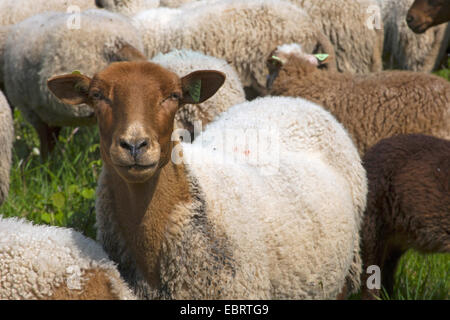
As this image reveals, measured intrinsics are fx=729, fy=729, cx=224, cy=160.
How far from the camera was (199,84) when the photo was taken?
3264 mm

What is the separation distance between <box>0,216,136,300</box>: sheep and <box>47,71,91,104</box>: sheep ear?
Result: 0.62 meters

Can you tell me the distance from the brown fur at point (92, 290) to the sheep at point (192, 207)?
0.13 metres

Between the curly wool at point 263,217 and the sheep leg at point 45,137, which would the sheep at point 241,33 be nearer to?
the sheep leg at point 45,137

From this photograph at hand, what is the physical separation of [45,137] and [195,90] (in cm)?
322

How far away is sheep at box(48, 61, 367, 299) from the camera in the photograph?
302cm

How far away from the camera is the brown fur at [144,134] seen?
115 inches

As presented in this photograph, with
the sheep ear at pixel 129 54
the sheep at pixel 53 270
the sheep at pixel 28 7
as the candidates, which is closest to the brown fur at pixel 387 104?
the sheep ear at pixel 129 54

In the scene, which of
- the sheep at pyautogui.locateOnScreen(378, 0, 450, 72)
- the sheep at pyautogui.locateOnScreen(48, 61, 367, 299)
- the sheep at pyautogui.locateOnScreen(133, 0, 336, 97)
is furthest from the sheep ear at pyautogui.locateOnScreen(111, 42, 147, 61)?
the sheep at pyautogui.locateOnScreen(378, 0, 450, 72)

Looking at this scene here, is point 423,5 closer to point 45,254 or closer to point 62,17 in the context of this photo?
point 62,17

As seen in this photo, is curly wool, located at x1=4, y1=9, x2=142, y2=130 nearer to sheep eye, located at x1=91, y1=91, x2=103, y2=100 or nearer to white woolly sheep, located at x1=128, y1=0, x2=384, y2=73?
white woolly sheep, located at x1=128, y1=0, x2=384, y2=73

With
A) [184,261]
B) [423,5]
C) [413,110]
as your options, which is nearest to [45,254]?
[184,261]

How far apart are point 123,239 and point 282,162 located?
101cm

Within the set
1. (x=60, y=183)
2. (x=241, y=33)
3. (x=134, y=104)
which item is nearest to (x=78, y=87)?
(x=134, y=104)

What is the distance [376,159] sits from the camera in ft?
14.3
